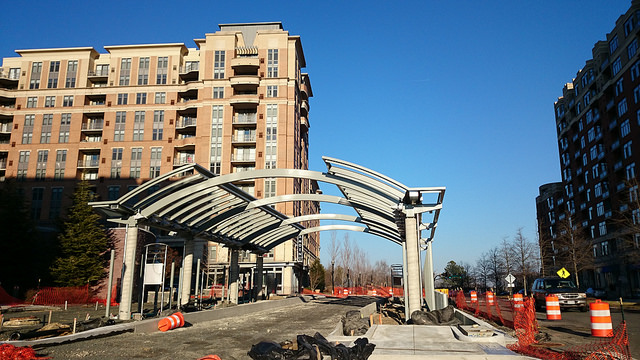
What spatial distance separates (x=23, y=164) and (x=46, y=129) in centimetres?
528

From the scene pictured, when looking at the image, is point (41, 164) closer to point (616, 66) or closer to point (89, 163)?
point (89, 163)

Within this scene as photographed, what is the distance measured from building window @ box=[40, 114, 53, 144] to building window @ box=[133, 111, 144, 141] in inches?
442

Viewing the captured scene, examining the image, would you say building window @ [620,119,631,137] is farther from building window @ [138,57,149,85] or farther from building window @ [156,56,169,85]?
building window @ [138,57,149,85]

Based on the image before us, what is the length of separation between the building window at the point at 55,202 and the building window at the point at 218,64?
24165mm

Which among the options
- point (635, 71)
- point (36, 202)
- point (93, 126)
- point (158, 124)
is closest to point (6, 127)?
point (93, 126)

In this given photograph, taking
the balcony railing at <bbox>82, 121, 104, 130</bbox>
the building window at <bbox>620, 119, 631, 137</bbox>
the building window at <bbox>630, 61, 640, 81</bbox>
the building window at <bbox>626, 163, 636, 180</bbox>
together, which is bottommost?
the building window at <bbox>626, 163, 636, 180</bbox>

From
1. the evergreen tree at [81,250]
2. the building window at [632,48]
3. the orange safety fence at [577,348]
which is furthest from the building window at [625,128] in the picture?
the evergreen tree at [81,250]

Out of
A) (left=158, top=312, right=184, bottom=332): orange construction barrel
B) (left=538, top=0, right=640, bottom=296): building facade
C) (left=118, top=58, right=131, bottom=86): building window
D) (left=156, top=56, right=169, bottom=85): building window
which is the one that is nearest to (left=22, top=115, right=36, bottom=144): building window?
(left=118, top=58, right=131, bottom=86): building window

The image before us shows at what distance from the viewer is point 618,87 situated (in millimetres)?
50188

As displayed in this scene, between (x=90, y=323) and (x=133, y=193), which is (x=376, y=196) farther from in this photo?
(x=90, y=323)

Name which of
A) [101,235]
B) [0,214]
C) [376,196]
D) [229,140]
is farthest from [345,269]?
[376,196]

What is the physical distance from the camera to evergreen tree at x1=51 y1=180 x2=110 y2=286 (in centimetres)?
3478

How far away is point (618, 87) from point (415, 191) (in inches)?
1898

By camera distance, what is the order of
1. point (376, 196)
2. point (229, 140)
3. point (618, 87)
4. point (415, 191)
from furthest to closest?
A: point (229, 140)
point (618, 87)
point (376, 196)
point (415, 191)
